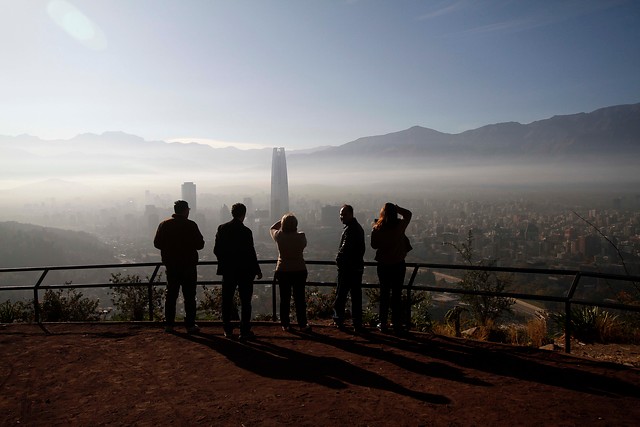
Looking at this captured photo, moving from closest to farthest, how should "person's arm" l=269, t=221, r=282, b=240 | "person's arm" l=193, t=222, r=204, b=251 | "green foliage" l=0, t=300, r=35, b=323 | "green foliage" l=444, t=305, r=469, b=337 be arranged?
"person's arm" l=193, t=222, r=204, b=251, "person's arm" l=269, t=221, r=282, b=240, "green foliage" l=444, t=305, r=469, b=337, "green foliage" l=0, t=300, r=35, b=323

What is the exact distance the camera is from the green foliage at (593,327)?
22.5ft

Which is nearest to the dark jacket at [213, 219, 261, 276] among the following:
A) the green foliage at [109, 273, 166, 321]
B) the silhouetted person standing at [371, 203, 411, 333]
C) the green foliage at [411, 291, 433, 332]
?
the silhouetted person standing at [371, 203, 411, 333]

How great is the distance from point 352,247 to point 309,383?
93.7 inches

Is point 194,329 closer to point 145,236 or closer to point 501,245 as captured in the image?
point 501,245

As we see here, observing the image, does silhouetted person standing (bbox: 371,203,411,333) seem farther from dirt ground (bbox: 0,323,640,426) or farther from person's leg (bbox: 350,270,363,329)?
dirt ground (bbox: 0,323,640,426)

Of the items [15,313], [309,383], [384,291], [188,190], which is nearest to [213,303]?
[15,313]

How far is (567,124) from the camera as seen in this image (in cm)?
12081

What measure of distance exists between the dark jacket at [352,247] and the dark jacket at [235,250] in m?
1.35

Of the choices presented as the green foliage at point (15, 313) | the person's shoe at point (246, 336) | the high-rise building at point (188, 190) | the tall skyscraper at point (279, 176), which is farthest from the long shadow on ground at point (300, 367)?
the tall skyscraper at point (279, 176)

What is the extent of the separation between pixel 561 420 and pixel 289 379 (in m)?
2.74

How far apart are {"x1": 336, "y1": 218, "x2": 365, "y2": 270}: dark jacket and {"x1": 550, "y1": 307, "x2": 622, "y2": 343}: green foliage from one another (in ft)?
11.0

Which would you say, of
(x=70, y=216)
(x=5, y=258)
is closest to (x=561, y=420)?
(x=5, y=258)

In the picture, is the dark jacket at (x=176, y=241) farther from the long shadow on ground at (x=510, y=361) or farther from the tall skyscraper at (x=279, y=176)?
the tall skyscraper at (x=279, y=176)

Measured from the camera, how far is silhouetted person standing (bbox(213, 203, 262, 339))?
6555mm
